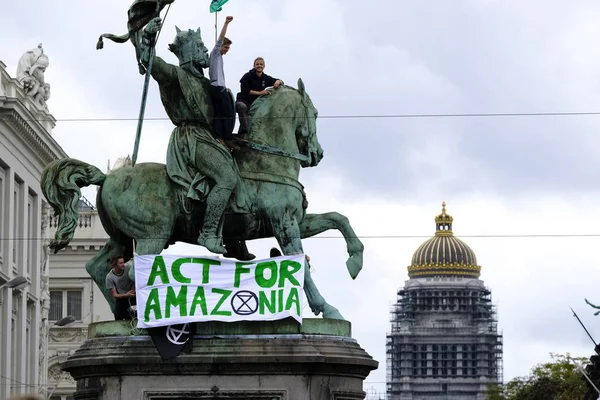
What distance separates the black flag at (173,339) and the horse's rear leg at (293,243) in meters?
1.63

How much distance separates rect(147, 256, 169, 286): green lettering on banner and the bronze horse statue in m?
0.21

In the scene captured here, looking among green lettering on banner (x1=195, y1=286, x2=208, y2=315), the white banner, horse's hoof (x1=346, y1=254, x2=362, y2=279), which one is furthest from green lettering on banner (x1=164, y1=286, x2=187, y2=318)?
horse's hoof (x1=346, y1=254, x2=362, y2=279)

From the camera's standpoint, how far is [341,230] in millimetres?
28219

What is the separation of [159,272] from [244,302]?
119cm

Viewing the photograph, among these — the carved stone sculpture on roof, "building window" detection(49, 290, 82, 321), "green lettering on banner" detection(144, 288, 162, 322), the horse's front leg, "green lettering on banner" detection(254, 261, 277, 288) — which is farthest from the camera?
"building window" detection(49, 290, 82, 321)

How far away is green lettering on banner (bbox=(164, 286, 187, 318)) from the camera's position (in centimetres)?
2738

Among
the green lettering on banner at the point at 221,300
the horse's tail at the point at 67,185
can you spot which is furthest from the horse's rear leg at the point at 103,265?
the green lettering on banner at the point at 221,300

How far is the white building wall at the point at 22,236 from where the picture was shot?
265ft

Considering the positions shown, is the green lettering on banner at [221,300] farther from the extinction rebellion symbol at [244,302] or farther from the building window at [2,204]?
the building window at [2,204]

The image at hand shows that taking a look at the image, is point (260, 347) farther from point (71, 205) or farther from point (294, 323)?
point (71, 205)

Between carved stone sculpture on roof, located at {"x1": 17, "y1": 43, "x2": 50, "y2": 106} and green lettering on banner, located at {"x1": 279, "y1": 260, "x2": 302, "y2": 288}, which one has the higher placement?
carved stone sculpture on roof, located at {"x1": 17, "y1": 43, "x2": 50, "y2": 106}

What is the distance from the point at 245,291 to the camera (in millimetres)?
27547

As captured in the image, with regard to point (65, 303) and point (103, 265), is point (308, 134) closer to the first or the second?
point (103, 265)

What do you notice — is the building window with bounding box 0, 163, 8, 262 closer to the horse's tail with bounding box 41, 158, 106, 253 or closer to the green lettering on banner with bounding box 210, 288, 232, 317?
the horse's tail with bounding box 41, 158, 106, 253
